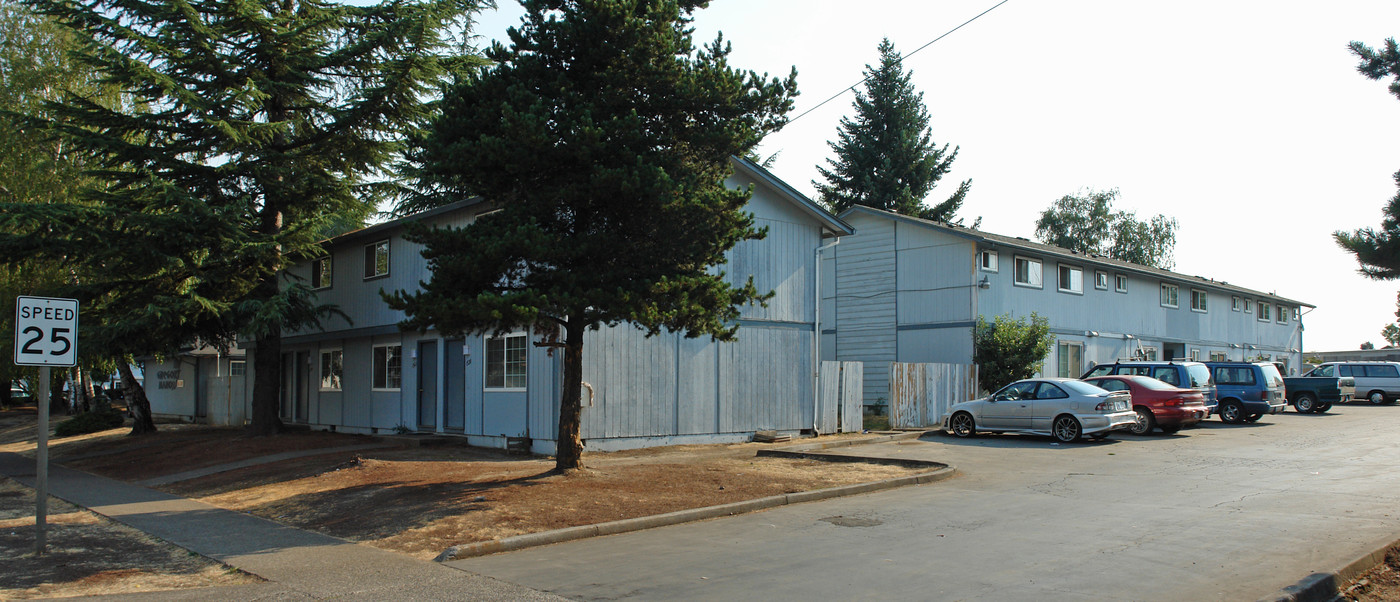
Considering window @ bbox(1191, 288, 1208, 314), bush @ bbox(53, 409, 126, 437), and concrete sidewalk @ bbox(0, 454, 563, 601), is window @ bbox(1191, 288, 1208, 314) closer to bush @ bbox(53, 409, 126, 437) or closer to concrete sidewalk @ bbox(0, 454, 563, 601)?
concrete sidewalk @ bbox(0, 454, 563, 601)

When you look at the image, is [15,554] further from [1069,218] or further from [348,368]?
[1069,218]

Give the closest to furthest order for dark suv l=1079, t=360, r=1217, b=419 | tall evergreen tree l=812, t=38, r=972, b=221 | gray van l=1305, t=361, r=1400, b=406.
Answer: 1. dark suv l=1079, t=360, r=1217, b=419
2. gray van l=1305, t=361, r=1400, b=406
3. tall evergreen tree l=812, t=38, r=972, b=221

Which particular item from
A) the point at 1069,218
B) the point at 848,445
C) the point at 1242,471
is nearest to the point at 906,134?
the point at 1069,218

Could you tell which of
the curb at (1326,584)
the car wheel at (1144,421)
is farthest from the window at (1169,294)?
the curb at (1326,584)

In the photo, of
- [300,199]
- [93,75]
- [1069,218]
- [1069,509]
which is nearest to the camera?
[1069,509]

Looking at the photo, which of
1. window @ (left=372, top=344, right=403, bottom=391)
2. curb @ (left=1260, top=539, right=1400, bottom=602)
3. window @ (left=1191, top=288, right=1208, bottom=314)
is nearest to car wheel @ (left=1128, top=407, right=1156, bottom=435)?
curb @ (left=1260, top=539, right=1400, bottom=602)

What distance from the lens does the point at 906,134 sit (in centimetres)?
4572

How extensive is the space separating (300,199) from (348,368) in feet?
17.5

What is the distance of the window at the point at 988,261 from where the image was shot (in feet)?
93.0

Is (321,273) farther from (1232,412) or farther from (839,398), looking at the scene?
(1232,412)

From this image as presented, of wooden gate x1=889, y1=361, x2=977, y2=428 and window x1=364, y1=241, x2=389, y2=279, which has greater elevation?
window x1=364, y1=241, x2=389, y2=279

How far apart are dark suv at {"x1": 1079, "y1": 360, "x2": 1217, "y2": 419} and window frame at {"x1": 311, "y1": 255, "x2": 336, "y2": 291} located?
66.9 ft

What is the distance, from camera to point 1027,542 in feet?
29.3

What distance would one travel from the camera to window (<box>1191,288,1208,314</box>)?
39312 mm
